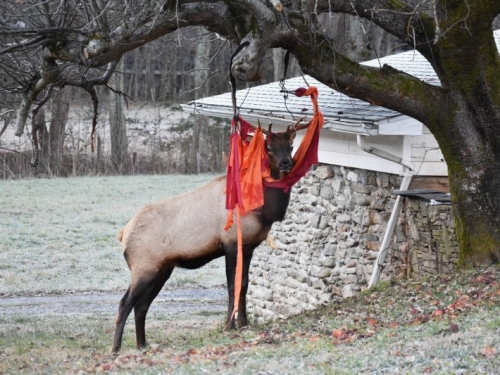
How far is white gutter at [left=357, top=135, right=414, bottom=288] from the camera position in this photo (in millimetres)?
11898

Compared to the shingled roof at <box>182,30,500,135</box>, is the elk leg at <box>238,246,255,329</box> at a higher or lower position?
lower

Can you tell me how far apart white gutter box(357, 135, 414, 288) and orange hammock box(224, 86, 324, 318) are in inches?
81.4

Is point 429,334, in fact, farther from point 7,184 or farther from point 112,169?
point 112,169

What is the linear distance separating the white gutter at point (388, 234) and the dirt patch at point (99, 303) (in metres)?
5.03

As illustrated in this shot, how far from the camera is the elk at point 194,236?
32.6 ft

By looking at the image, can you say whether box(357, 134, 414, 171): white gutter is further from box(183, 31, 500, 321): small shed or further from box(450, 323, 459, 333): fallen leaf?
box(450, 323, 459, 333): fallen leaf

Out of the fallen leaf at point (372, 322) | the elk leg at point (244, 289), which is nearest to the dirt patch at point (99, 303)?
the elk leg at point (244, 289)

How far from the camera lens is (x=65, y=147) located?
33.0 m

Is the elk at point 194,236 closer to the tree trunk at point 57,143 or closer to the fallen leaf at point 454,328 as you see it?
the fallen leaf at point 454,328

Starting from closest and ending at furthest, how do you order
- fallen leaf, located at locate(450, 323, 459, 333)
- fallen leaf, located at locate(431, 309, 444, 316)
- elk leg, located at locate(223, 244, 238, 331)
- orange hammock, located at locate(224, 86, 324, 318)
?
fallen leaf, located at locate(450, 323, 459, 333) < fallen leaf, located at locate(431, 309, 444, 316) < orange hammock, located at locate(224, 86, 324, 318) < elk leg, located at locate(223, 244, 238, 331)

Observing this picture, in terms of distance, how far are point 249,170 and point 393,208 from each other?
3.12 m

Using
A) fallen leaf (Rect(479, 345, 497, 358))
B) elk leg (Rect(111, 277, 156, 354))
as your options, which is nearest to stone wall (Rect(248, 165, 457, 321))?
elk leg (Rect(111, 277, 156, 354))

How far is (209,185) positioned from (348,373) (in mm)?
4156

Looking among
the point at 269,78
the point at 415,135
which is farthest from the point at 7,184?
the point at 415,135
